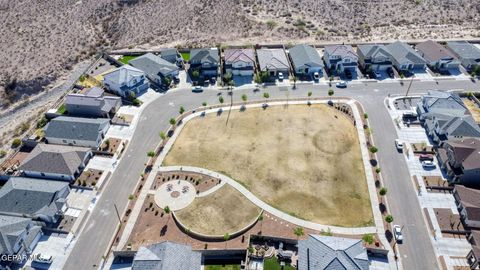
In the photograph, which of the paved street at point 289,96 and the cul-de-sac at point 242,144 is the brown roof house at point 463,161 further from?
the paved street at point 289,96

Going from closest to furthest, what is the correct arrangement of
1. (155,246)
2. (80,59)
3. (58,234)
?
1. (155,246)
2. (58,234)
3. (80,59)

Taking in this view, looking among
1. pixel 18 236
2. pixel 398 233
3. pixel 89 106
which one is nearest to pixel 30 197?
pixel 18 236

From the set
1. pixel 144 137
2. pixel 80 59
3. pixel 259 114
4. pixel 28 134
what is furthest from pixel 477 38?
pixel 28 134

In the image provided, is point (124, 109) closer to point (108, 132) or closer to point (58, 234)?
point (108, 132)

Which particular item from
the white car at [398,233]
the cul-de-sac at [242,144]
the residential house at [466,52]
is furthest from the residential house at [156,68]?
the residential house at [466,52]

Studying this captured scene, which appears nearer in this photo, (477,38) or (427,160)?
(427,160)

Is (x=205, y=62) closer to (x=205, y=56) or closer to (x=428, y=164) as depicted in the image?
(x=205, y=56)

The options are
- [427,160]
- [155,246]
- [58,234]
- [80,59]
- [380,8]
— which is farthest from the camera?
[380,8]
